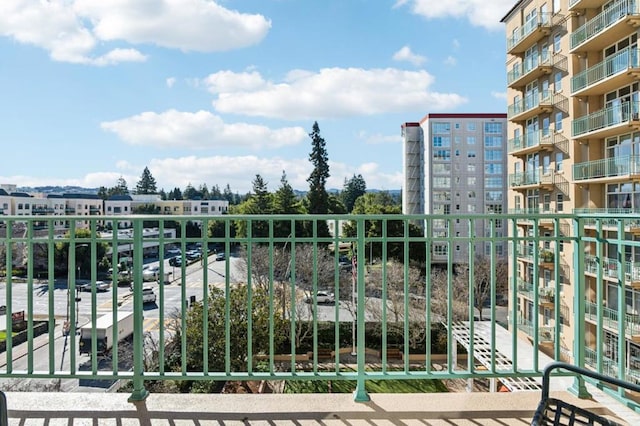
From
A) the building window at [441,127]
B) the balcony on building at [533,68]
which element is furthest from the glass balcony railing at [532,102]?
the building window at [441,127]

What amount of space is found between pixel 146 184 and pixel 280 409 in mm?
63897

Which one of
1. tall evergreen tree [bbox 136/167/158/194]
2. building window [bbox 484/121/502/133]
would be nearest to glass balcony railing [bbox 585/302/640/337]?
building window [bbox 484/121/502/133]

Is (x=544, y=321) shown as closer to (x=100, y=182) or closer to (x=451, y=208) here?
(x=451, y=208)

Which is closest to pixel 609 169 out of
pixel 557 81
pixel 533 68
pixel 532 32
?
pixel 557 81

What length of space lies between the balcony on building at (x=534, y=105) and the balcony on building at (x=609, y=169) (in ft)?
9.93

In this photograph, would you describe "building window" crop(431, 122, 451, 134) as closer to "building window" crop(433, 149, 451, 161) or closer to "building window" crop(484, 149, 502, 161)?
"building window" crop(433, 149, 451, 161)

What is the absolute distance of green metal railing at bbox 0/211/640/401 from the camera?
2154 millimetres

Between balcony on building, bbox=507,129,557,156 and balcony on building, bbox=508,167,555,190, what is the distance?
37.5 inches

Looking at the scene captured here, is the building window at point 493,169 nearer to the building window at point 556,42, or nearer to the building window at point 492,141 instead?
the building window at point 492,141

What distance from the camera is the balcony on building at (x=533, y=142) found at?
17078 millimetres

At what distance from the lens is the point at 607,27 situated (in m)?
13.7

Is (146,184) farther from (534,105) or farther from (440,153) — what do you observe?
(534,105)

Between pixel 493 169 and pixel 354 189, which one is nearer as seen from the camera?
pixel 493 169

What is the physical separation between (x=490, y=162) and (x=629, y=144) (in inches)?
789
